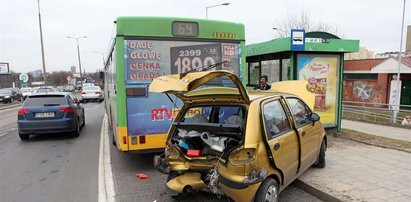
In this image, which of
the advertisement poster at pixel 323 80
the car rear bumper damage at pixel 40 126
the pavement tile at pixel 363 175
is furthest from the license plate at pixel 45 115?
the pavement tile at pixel 363 175

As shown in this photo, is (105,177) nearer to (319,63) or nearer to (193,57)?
(193,57)

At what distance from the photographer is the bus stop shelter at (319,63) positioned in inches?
350

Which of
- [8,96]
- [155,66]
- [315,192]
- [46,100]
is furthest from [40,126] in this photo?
[8,96]

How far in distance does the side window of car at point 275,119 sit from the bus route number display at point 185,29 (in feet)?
8.38

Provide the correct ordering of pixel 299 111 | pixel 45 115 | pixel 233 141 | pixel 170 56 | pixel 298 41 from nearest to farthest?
pixel 233 141 < pixel 299 111 < pixel 170 56 < pixel 298 41 < pixel 45 115

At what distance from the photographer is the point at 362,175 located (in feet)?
17.8

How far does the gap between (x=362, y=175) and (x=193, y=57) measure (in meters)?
3.76

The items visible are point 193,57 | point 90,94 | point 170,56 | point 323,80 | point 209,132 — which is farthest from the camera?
point 90,94

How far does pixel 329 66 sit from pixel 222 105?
6.21 metres

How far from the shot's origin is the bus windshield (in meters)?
5.92

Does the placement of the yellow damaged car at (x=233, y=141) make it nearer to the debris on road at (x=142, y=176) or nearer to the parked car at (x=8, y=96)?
the debris on road at (x=142, y=176)

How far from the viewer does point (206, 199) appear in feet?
15.3

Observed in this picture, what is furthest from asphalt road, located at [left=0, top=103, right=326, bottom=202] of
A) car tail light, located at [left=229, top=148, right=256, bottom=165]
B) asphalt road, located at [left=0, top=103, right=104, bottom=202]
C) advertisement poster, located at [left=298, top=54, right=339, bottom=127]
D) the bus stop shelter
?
advertisement poster, located at [left=298, top=54, right=339, bottom=127]

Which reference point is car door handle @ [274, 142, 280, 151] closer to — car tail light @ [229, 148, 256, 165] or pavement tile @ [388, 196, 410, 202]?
car tail light @ [229, 148, 256, 165]
